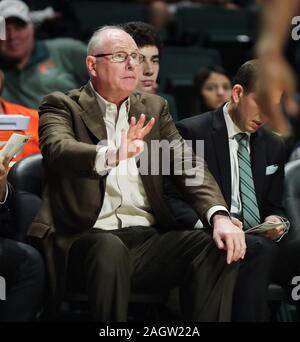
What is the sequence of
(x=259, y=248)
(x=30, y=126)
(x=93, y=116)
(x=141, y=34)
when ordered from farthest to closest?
(x=141, y=34) → (x=30, y=126) → (x=93, y=116) → (x=259, y=248)

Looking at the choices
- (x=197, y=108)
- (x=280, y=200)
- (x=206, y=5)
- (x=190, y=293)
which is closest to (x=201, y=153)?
(x=280, y=200)

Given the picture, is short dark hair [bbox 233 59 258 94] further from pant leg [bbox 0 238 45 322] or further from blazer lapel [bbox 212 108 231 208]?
pant leg [bbox 0 238 45 322]

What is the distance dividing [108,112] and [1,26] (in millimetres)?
1208

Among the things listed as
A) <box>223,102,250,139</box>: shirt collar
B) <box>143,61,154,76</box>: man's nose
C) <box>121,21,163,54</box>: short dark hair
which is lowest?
<box>223,102,250,139</box>: shirt collar

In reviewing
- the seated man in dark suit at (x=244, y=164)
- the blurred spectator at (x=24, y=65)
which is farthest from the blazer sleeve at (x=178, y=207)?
the blurred spectator at (x=24, y=65)

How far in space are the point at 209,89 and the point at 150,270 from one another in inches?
67.3

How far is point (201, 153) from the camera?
2594 mm

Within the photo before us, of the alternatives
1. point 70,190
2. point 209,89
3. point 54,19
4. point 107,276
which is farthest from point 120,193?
point 54,19

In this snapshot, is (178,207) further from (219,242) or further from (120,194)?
(219,242)

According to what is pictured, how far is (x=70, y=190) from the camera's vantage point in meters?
2.37

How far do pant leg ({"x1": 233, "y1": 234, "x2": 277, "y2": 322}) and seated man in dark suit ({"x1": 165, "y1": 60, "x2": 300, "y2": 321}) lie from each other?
0.56 feet

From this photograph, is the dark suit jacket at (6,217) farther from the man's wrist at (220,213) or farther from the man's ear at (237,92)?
the man's ear at (237,92)

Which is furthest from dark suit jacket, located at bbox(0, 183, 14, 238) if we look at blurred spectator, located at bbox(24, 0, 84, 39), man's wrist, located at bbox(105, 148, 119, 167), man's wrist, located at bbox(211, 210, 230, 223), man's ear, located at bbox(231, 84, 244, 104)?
blurred spectator, located at bbox(24, 0, 84, 39)

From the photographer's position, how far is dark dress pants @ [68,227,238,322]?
2121 millimetres
